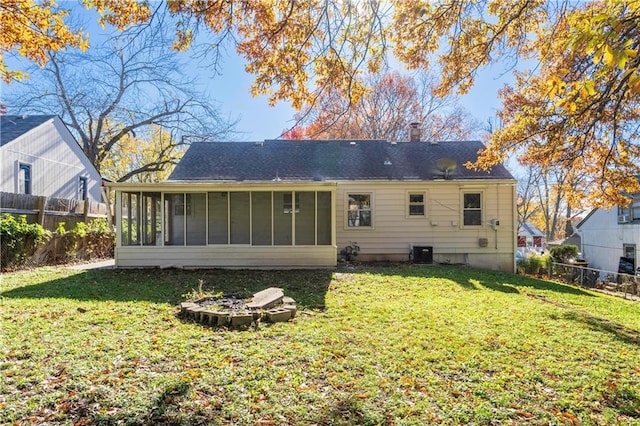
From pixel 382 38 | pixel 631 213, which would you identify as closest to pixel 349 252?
pixel 382 38

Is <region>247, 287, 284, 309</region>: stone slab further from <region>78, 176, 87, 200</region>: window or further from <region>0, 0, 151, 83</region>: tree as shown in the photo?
<region>78, 176, 87, 200</region>: window

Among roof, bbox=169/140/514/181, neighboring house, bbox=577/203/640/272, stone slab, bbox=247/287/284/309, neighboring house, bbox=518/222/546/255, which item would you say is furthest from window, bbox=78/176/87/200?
neighboring house, bbox=577/203/640/272

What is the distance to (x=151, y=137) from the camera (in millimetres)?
28234

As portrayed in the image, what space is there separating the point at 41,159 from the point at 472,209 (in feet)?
56.0

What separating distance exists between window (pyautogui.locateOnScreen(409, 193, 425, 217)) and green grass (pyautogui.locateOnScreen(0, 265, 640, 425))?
225 inches

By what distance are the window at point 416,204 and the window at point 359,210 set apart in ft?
4.67

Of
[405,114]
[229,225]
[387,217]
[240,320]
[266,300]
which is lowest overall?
[240,320]

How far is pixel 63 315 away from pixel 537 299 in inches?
339

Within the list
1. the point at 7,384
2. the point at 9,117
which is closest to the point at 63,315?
the point at 7,384

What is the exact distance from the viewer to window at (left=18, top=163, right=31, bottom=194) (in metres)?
13.7

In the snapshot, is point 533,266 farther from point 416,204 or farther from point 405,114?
point 405,114

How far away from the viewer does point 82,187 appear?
1742 cm

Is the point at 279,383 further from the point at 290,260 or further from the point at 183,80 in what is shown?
the point at 183,80

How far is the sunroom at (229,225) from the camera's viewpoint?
9602 mm
